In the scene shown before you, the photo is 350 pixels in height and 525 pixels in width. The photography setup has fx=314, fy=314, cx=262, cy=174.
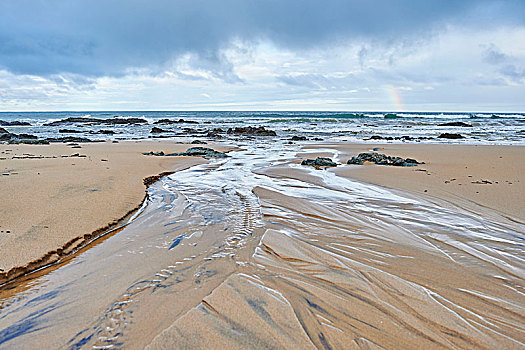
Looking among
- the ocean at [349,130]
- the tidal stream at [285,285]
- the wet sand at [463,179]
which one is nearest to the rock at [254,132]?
the ocean at [349,130]

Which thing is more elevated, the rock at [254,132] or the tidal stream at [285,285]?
the tidal stream at [285,285]

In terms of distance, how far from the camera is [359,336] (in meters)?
2.15

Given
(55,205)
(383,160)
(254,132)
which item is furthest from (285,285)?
(254,132)

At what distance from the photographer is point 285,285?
9.22 feet

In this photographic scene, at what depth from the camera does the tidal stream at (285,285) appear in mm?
2156

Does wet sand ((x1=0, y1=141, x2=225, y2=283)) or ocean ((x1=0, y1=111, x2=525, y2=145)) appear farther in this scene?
ocean ((x1=0, y1=111, x2=525, y2=145))

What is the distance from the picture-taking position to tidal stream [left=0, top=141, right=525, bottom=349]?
2.16 metres

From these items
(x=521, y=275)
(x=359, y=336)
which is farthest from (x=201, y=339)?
(x=521, y=275)

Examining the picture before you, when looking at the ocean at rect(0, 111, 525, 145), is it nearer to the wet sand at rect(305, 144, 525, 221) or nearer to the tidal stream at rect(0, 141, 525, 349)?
the wet sand at rect(305, 144, 525, 221)

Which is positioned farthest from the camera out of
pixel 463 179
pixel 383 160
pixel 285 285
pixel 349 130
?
pixel 349 130

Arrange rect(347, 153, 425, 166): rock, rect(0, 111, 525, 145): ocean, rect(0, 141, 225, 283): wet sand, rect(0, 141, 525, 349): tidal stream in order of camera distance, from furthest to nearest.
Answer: rect(0, 111, 525, 145): ocean, rect(347, 153, 425, 166): rock, rect(0, 141, 225, 283): wet sand, rect(0, 141, 525, 349): tidal stream

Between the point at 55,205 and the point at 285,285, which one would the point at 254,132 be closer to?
the point at 55,205

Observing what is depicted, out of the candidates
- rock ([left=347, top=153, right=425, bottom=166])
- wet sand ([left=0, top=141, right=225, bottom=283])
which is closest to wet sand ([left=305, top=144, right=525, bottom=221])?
rock ([left=347, top=153, right=425, bottom=166])

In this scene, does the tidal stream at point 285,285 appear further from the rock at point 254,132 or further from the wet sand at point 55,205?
the rock at point 254,132
